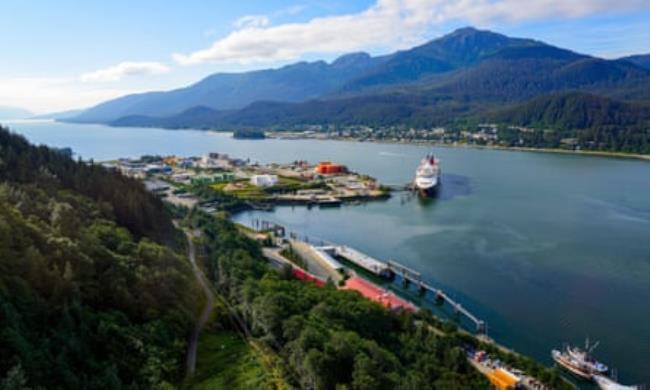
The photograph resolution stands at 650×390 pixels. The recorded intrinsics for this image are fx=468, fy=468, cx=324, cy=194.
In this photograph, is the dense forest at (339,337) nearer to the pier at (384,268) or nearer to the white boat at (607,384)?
the white boat at (607,384)

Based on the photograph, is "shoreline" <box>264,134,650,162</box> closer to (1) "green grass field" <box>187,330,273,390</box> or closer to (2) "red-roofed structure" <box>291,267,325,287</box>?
(2) "red-roofed structure" <box>291,267,325,287</box>

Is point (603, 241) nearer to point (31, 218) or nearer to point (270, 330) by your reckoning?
point (270, 330)

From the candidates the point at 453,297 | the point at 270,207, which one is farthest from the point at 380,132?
the point at 453,297

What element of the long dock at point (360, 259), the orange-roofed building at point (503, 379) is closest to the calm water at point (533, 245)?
the long dock at point (360, 259)

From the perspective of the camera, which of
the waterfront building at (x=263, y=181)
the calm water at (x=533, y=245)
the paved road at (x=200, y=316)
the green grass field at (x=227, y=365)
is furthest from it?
the waterfront building at (x=263, y=181)

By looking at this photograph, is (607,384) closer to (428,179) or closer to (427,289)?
(427,289)

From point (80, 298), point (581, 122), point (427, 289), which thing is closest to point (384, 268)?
point (427, 289)
